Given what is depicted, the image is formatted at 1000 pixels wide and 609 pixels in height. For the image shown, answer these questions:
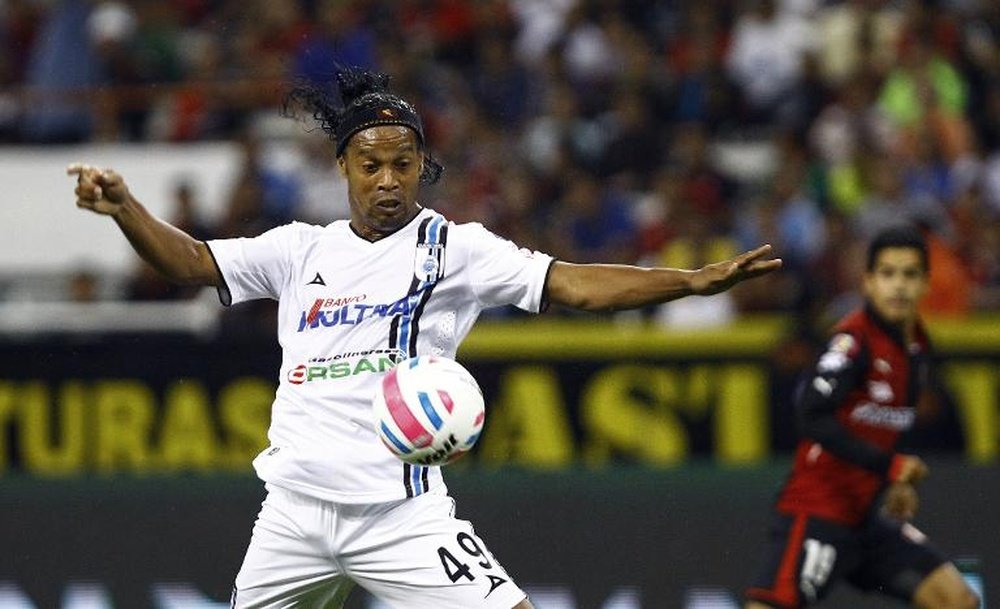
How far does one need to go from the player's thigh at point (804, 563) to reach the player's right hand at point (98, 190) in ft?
10.2

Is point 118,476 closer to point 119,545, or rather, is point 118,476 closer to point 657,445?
point 119,545

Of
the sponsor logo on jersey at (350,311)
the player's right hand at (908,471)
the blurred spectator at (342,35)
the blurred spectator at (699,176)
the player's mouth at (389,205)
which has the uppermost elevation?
the blurred spectator at (342,35)

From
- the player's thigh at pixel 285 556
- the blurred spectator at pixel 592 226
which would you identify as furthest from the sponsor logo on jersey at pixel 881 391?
the blurred spectator at pixel 592 226

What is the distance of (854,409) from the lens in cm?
786

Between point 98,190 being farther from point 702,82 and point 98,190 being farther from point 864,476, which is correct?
point 702,82

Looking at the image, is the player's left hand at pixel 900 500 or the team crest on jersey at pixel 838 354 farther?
the team crest on jersey at pixel 838 354

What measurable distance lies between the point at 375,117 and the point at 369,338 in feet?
2.30

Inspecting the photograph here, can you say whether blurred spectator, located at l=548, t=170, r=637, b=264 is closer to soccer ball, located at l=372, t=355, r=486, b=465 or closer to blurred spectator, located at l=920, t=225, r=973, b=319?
blurred spectator, located at l=920, t=225, r=973, b=319

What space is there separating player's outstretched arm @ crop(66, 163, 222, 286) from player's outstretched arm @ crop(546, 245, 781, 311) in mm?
1134

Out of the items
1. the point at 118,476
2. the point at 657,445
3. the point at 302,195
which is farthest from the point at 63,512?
the point at 302,195

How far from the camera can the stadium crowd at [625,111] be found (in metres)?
13.3

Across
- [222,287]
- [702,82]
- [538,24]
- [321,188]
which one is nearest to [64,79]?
[321,188]

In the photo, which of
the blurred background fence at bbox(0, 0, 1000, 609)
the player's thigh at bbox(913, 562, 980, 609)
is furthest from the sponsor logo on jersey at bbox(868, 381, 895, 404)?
the blurred background fence at bbox(0, 0, 1000, 609)

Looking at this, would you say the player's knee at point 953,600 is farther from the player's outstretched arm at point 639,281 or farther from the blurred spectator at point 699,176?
the blurred spectator at point 699,176
